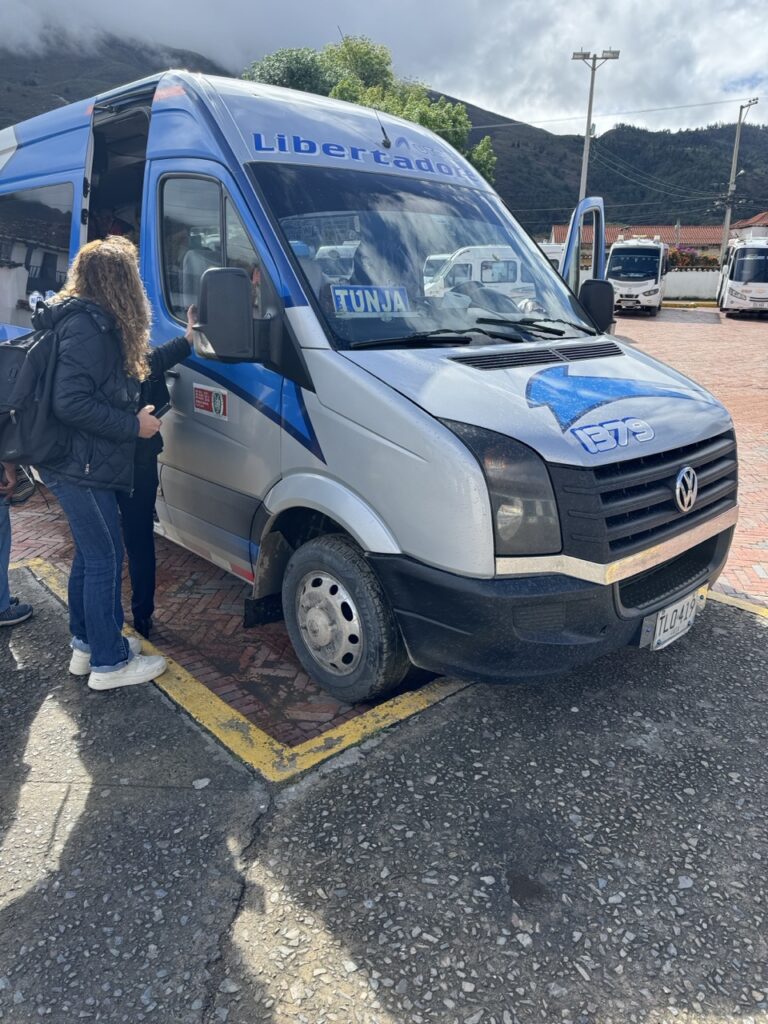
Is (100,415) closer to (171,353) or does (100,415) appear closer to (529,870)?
(171,353)

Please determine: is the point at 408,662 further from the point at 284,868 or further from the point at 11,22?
the point at 11,22

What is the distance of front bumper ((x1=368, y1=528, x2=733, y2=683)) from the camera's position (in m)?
2.70

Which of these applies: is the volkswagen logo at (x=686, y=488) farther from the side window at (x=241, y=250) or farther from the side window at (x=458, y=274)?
the side window at (x=241, y=250)

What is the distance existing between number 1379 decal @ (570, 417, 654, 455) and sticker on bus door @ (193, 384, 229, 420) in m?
1.68

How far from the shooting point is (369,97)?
33688mm

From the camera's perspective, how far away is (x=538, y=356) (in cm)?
322

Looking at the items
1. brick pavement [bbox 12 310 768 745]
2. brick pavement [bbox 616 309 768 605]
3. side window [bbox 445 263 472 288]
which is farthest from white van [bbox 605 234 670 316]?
side window [bbox 445 263 472 288]

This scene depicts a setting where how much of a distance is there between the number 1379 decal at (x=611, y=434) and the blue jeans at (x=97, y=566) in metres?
2.06

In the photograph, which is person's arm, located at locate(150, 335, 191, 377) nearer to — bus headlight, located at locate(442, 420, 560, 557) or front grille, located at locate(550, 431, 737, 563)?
bus headlight, located at locate(442, 420, 560, 557)

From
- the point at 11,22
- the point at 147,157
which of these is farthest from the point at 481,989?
the point at 11,22

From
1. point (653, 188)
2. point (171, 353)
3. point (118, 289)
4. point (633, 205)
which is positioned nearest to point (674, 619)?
point (171, 353)

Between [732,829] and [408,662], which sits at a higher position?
[408,662]

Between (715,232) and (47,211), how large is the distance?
3172 inches

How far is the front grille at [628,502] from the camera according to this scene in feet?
8.75
